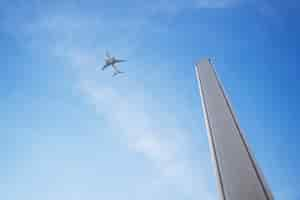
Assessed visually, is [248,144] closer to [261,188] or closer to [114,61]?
[261,188]

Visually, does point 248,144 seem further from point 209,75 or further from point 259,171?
point 209,75

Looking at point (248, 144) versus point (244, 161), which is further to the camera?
point (248, 144)

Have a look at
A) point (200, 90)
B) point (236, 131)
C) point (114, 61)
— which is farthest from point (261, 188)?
point (114, 61)

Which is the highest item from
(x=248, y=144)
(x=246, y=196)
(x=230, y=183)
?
(x=248, y=144)

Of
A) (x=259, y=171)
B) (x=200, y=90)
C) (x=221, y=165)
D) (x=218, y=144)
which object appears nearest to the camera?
(x=259, y=171)

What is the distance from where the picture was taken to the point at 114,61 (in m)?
35.0

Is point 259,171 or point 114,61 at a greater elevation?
point 114,61

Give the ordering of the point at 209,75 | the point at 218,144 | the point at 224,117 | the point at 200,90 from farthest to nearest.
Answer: the point at 209,75 → the point at 200,90 → the point at 224,117 → the point at 218,144

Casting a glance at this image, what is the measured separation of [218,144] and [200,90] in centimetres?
252

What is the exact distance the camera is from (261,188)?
4.45 m

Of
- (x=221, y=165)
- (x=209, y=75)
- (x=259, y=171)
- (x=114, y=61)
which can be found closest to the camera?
(x=259, y=171)

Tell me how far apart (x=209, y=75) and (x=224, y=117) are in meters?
2.39

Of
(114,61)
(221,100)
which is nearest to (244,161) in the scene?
(221,100)

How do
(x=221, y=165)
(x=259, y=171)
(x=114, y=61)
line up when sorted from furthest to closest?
(x=114, y=61), (x=221, y=165), (x=259, y=171)
